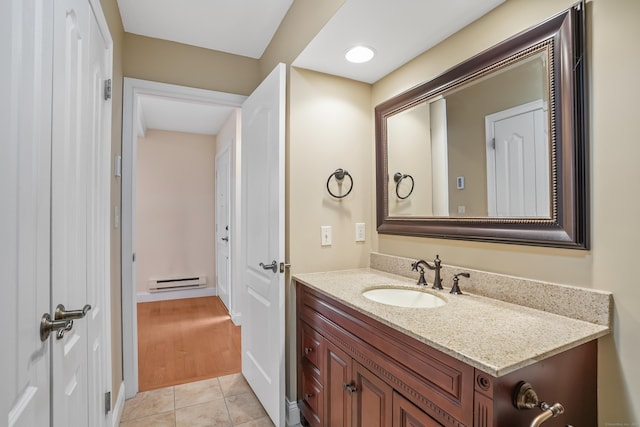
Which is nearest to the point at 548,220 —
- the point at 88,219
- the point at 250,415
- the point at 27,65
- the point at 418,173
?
the point at 418,173

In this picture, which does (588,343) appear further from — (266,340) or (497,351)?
(266,340)

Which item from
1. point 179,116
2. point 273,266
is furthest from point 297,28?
point 179,116

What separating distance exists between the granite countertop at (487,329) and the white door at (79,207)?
3.14ft

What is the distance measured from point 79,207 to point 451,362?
Result: 4.36 ft

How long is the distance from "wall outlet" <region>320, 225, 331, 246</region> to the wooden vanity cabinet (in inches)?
15.7

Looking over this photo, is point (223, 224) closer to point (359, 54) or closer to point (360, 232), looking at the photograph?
point (360, 232)

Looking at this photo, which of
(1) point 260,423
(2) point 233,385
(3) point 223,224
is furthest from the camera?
(3) point 223,224

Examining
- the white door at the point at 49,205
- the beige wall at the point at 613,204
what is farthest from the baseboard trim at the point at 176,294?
the beige wall at the point at 613,204

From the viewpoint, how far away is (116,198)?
6.46 feet

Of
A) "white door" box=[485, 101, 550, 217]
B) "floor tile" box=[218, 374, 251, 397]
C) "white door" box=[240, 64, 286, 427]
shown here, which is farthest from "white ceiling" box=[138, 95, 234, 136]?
"white door" box=[485, 101, 550, 217]

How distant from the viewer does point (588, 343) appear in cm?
100

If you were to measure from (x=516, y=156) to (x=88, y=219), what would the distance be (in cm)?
172

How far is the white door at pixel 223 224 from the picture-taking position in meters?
3.94

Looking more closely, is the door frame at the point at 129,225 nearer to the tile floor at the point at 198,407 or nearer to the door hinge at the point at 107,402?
the tile floor at the point at 198,407
